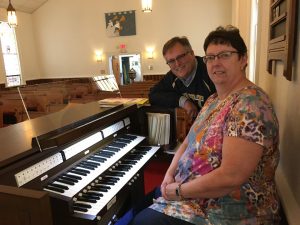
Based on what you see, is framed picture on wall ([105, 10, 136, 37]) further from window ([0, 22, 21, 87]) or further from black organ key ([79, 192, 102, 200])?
black organ key ([79, 192, 102, 200])

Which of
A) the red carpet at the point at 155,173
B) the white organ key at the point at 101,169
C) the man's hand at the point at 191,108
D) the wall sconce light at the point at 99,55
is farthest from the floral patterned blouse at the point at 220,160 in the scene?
the wall sconce light at the point at 99,55

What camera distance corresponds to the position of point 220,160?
1.07 meters

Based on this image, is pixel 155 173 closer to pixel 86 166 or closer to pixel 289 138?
pixel 86 166

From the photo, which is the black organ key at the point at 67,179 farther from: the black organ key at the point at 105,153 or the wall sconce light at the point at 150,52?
the wall sconce light at the point at 150,52

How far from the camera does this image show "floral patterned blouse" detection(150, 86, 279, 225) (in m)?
0.96

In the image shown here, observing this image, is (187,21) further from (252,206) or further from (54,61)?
(252,206)

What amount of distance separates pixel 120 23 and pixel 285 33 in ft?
33.7

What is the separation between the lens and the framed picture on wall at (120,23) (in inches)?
416

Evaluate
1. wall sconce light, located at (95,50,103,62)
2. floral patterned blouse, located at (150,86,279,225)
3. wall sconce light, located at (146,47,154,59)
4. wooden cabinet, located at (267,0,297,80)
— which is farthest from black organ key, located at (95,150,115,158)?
wall sconce light, located at (95,50,103,62)

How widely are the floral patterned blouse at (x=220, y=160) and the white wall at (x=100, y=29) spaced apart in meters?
9.18

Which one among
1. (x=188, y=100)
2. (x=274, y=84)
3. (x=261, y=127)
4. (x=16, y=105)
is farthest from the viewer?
(x=16, y=105)

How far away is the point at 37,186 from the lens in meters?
1.18

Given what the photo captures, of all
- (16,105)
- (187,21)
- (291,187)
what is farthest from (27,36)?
(291,187)

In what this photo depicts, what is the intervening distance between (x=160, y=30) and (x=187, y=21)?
3.53 feet
